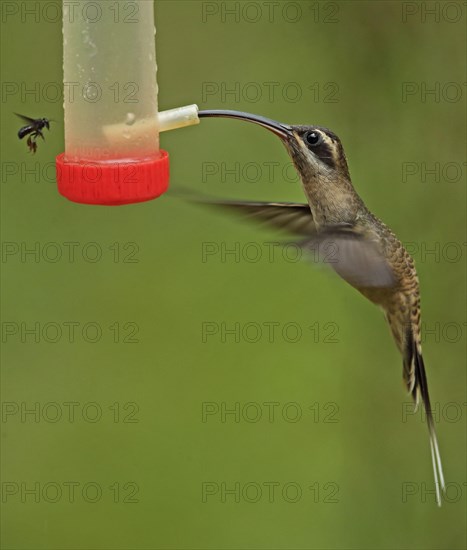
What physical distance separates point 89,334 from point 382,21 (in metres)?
2.35

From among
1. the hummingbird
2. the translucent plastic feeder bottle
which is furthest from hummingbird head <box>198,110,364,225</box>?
the translucent plastic feeder bottle

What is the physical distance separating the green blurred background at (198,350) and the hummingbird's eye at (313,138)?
6.09ft

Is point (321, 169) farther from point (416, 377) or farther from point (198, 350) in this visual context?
point (198, 350)

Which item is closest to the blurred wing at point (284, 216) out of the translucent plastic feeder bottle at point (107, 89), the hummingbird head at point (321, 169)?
the hummingbird head at point (321, 169)

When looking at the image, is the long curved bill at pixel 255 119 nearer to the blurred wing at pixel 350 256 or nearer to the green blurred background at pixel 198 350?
the blurred wing at pixel 350 256

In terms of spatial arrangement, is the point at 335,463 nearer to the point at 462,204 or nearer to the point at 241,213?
the point at 462,204

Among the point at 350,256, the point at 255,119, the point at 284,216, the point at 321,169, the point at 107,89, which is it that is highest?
the point at 107,89

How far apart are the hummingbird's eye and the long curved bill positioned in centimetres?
6

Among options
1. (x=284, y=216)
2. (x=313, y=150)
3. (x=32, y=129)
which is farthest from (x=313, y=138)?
(x=32, y=129)

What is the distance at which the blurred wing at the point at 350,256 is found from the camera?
272cm

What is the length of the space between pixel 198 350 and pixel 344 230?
271cm

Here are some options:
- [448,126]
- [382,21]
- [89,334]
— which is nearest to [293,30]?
[382,21]

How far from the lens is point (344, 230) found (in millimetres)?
2932

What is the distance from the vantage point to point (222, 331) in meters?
5.41
